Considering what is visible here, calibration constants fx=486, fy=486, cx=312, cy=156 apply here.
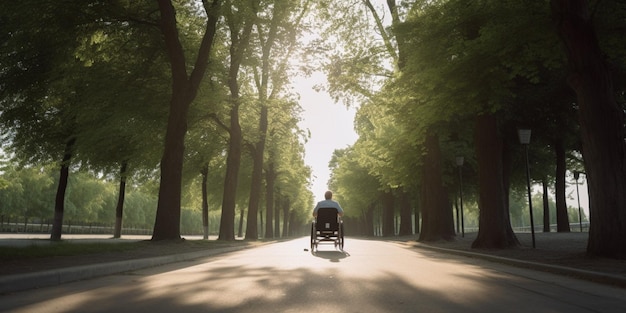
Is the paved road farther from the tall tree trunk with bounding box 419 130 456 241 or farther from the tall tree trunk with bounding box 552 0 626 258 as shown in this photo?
the tall tree trunk with bounding box 419 130 456 241

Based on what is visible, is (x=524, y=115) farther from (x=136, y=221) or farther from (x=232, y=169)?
(x=136, y=221)

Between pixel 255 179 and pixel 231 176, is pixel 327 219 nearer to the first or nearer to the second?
pixel 231 176

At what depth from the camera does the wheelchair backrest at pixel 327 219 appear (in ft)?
51.6

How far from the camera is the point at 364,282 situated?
7406 millimetres

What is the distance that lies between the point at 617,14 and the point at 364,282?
11.1 metres

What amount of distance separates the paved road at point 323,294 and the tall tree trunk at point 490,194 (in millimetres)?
8067

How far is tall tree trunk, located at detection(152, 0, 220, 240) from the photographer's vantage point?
54.7ft

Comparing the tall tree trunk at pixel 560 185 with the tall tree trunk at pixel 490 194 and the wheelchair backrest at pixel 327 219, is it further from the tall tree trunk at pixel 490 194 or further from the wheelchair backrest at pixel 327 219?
the wheelchair backrest at pixel 327 219

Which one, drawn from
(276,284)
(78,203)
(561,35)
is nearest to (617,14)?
(561,35)

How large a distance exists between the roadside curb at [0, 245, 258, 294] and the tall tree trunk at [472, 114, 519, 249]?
10570mm

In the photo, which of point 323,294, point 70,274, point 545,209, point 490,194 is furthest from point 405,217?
point 323,294

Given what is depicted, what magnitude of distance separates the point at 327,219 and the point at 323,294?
9785mm

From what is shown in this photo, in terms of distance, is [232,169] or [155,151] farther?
[232,169]

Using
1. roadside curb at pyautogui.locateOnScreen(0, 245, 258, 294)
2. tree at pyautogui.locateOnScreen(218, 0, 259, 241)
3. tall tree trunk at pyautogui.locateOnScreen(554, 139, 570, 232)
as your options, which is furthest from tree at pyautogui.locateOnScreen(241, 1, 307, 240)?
tall tree trunk at pyautogui.locateOnScreen(554, 139, 570, 232)
